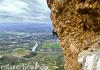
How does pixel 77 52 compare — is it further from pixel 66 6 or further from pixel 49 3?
pixel 49 3

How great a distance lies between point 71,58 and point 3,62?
8556 cm

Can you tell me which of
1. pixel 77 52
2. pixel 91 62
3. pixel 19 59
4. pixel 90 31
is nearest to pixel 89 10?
pixel 90 31

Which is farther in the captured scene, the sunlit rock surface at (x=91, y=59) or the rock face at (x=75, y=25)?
the rock face at (x=75, y=25)

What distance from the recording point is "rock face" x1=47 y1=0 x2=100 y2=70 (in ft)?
35.0

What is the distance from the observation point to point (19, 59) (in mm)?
104625

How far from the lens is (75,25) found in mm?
11359

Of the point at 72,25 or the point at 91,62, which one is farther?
the point at 72,25

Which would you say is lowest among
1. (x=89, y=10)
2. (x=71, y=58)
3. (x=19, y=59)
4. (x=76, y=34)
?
(x=19, y=59)

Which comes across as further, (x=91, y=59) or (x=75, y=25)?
(x=75, y=25)

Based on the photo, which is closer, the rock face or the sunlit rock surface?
the sunlit rock surface

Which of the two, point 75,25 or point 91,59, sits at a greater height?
point 75,25

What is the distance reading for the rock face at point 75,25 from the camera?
35.0ft

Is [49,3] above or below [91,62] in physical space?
above

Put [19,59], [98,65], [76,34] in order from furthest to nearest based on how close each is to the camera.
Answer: [19,59] → [76,34] → [98,65]
